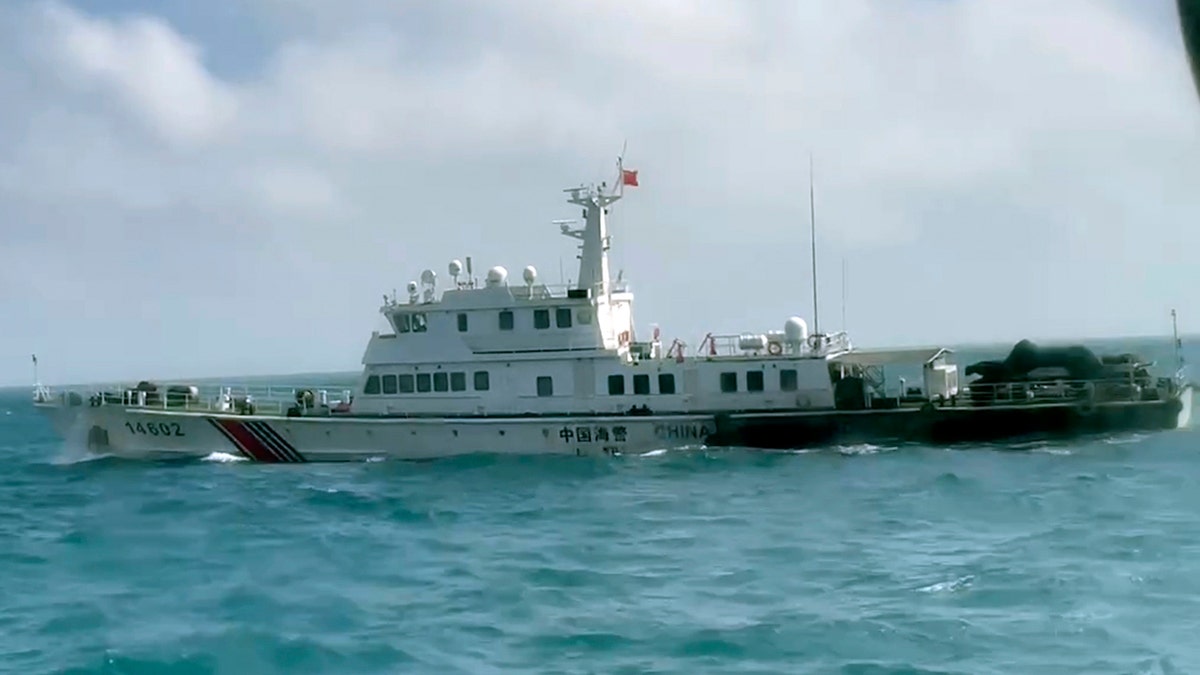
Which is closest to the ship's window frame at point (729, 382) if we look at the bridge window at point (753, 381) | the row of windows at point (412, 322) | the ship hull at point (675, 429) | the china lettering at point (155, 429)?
the bridge window at point (753, 381)

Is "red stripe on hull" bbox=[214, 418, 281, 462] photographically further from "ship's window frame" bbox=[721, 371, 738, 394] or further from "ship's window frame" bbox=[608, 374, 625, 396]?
"ship's window frame" bbox=[721, 371, 738, 394]

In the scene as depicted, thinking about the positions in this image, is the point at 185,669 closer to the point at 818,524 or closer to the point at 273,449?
the point at 818,524

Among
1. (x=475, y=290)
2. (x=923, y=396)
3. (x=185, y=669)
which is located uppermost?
(x=475, y=290)

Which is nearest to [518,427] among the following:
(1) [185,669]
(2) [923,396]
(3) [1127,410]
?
(2) [923,396]

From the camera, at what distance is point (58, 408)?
33719 millimetres

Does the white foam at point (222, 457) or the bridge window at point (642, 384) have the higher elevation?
the bridge window at point (642, 384)

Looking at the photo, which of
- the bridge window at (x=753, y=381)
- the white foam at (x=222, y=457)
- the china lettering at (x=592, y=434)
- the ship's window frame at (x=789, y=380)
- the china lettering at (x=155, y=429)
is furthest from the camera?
the china lettering at (x=155, y=429)

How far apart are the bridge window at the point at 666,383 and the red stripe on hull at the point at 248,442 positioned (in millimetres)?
10409

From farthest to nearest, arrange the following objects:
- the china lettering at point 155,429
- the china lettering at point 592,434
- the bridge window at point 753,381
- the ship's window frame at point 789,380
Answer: the china lettering at point 155,429
the bridge window at point 753,381
the ship's window frame at point 789,380
the china lettering at point 592,434

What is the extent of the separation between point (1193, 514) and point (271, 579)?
1440cm

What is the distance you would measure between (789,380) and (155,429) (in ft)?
56.8

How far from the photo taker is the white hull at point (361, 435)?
94.4 feet

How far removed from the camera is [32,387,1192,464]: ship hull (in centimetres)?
2825

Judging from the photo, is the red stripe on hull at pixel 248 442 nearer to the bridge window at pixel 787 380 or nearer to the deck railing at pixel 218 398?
the deck railing at pixel 218 398
